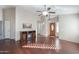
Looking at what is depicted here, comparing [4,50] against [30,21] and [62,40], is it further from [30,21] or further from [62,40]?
[62,40]

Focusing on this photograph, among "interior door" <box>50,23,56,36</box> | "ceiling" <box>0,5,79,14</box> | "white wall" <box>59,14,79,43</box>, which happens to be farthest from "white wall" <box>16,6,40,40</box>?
"white wall" <box>59,14,79,43</box>

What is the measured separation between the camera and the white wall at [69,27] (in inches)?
60.6

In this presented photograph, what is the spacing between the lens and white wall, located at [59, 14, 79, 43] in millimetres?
1538

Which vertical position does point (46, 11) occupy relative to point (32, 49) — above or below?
above

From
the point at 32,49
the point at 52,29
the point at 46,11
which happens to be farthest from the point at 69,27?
the point at 32,49

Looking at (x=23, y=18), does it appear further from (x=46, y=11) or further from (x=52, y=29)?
(x=52, y=29)

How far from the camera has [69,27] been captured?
1596mm

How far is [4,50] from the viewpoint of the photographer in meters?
1.50

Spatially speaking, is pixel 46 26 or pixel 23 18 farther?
pixel 46 26

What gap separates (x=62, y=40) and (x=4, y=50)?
3.00 ft

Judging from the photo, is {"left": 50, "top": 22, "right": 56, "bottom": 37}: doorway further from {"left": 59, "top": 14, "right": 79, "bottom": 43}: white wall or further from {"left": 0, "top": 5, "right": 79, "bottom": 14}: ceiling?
{"left": 0, "top": 5, "right": 79, "bottom": 14}: ceiling

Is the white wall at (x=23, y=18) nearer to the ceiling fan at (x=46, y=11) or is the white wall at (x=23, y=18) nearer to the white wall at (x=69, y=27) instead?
the ceiling fan at (x=46, y=11)

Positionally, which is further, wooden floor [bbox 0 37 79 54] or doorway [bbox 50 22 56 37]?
doorway [bbox 50 22 56 37]

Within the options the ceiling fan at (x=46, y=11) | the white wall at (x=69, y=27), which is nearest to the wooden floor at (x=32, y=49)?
the white wall at (x=69, y=27)
